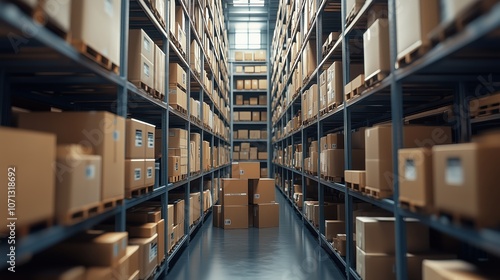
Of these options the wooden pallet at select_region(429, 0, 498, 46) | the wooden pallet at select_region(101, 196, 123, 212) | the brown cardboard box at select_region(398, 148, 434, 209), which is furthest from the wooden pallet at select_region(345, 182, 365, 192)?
the wooden pallet at select_region(101, 196, 123, 212)

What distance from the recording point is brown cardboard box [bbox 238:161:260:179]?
8062 mm

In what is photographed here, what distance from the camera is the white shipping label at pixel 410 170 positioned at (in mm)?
2355

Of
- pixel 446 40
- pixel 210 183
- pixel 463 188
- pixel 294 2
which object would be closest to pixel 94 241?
pixel 463 188

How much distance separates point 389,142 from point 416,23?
40.6 inches

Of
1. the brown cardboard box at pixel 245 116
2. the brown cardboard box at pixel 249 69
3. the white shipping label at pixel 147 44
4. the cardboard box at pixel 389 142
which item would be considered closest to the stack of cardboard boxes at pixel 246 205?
the white shipping label at pixel 147 44

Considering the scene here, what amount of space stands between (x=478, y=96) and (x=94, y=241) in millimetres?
3699

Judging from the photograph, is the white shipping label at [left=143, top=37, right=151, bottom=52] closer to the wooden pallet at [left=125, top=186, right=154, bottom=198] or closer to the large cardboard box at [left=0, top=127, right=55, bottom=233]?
the wooden pallet at [left=125, top=186, right=154, bottom=198]

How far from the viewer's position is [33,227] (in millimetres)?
1938

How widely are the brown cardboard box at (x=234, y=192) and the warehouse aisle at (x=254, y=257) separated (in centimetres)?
62

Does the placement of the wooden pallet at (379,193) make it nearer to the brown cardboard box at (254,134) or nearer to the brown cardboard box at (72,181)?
the brown cardboard box at (72,181)

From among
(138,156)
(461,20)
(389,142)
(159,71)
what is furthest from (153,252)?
(461,20)

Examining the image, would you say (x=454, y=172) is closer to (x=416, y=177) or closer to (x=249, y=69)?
(x=416, y=177)

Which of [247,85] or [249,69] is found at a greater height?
[249,69]

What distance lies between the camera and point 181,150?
5316mm
